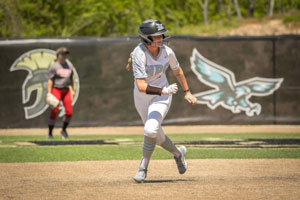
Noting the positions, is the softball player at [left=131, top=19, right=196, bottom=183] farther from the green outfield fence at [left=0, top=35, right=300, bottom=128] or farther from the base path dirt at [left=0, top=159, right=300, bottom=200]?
the green outfield fence at [left=0, top=35, right=300, bottom=128]

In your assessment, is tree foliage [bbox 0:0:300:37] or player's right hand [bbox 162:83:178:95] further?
tree foliage [bbox 0:0:300:37]

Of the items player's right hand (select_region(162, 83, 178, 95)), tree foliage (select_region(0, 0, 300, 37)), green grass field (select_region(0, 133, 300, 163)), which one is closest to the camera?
player's right hand (select_region(162, 83, 178, 95))

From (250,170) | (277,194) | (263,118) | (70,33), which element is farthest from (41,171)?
(70,33)

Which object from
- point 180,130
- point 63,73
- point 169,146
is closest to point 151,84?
point 169,146

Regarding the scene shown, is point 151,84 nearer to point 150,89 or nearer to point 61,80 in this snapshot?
point 150,89

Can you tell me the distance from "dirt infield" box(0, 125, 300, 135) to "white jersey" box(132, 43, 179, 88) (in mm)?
8368

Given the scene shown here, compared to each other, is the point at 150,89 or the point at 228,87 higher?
the point at 150,89

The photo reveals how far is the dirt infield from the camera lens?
15.8m

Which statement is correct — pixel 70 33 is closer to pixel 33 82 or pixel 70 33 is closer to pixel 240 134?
pixel 33 82

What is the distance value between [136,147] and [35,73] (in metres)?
6.07

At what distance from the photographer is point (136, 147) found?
11867 mm

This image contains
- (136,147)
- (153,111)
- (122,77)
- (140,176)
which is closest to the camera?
(140,176)

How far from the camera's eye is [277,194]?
246 inches

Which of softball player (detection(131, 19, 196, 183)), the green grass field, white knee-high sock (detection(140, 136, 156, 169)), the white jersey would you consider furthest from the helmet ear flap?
the green grass field
